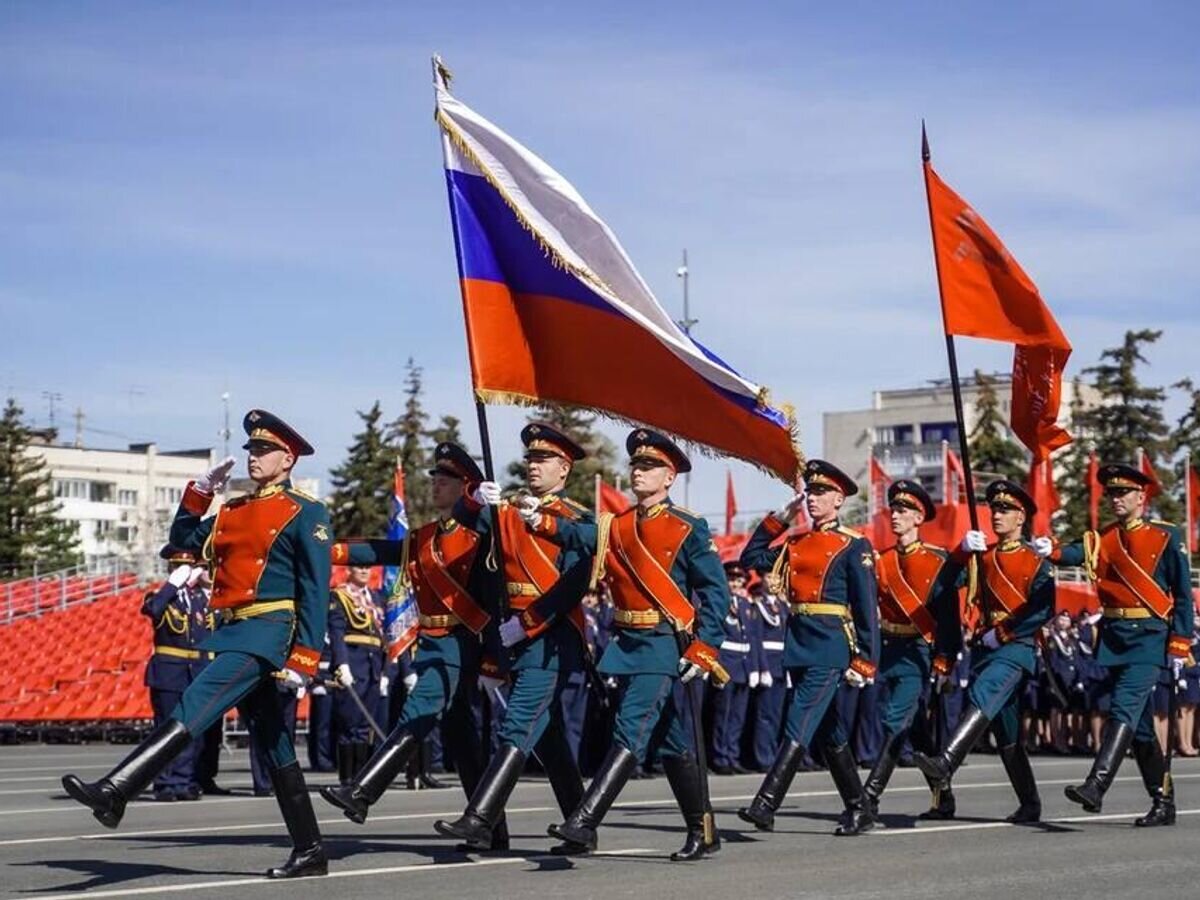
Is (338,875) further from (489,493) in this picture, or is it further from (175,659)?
(175,659)

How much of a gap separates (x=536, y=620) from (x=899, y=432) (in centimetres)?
10446

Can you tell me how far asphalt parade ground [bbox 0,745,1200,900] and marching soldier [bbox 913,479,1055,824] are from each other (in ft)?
1.48

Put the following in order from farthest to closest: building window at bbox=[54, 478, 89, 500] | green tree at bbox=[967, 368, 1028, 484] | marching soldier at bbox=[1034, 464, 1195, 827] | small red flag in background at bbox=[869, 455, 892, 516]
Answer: building window at bbox=[54, 478, 89, 500] < green tree at bbox=[967, 368, 1028, 484] < small red flag in background at bbox=[869, 455, 892, 516] < marching soldier at bbox=[1034, 464, 1195, 827]

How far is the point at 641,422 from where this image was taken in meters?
10.8

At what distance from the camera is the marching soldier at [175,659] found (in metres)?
16.1

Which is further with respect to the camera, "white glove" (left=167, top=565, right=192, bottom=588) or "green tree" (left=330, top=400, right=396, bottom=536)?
"green tree" (left=330, top=400, right=396, bottom=536)

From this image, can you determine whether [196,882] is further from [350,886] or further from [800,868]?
[800,868]

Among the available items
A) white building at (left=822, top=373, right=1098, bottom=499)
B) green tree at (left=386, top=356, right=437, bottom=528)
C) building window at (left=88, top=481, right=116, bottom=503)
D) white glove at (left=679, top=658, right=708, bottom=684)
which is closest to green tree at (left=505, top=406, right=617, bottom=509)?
green tree at (left=386, top=356, right=437, bottom=528)

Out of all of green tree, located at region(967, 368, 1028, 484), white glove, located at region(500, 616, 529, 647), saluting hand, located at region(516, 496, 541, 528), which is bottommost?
white glove, located at region(500, 616, 529, 647)

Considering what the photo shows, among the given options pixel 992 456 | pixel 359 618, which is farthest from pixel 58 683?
pixel 992 456

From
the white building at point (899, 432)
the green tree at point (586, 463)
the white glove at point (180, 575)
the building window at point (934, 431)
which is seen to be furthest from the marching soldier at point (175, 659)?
the building window at point (934, 431)

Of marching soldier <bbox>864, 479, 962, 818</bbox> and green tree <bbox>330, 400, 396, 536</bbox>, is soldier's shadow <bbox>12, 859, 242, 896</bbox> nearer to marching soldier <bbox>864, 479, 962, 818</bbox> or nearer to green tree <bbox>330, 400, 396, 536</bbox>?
marching soldier <bbox>864, 479, 962, 818</bbox>

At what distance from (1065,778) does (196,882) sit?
10.4 m

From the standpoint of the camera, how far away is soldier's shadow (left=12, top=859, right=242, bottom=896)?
29.9 ft
